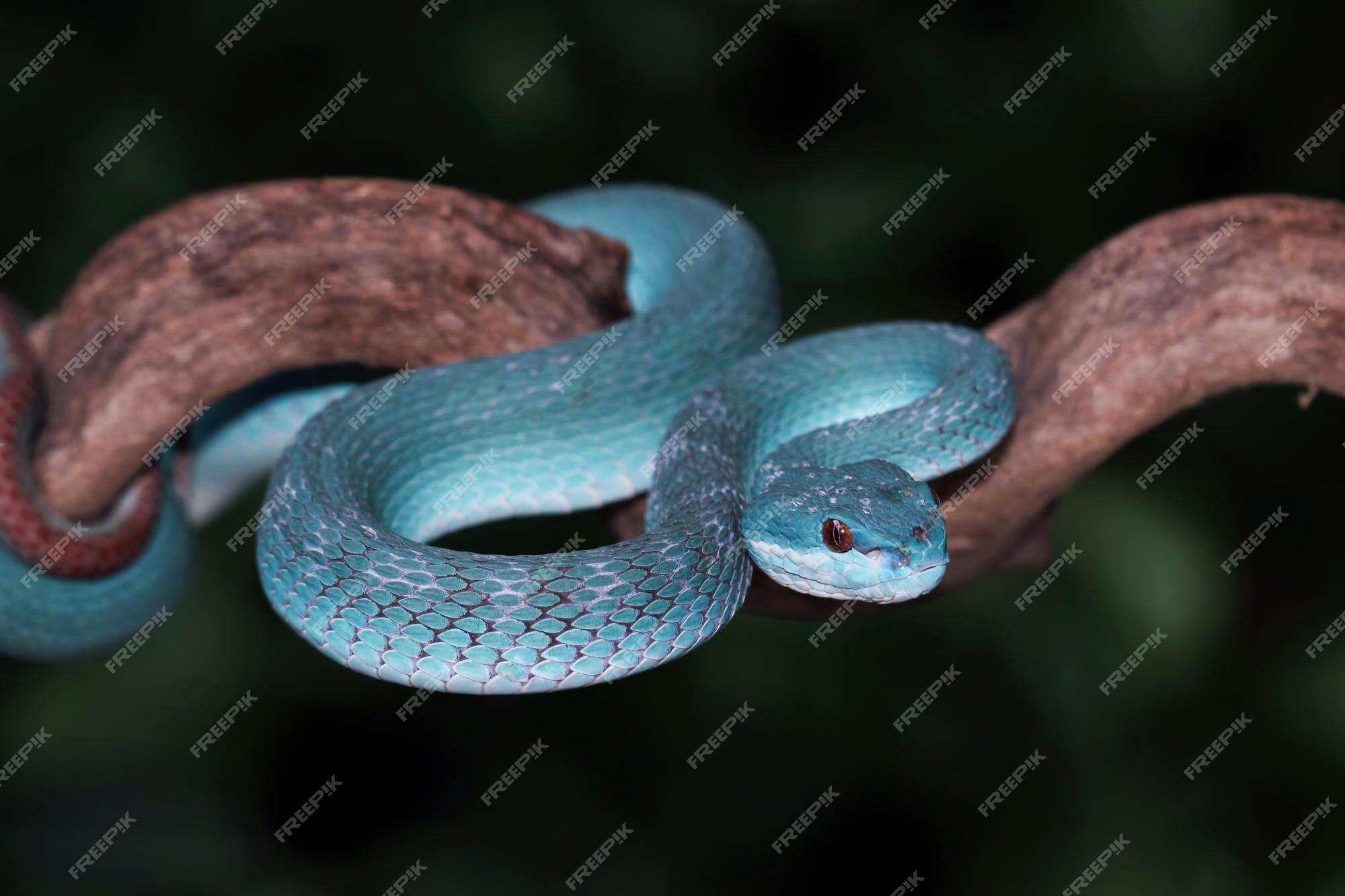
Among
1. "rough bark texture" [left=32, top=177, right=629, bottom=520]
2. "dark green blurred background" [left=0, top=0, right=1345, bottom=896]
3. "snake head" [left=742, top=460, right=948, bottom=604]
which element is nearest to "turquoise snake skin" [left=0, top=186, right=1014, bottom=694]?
"snake head" [left=742, top=460, right=948, bottom=604]

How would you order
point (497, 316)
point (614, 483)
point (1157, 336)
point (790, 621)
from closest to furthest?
point (1157, 336) → point (614, 483) → point (497, 316) → point (790, 621)

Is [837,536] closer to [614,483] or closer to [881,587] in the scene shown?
[881,587]

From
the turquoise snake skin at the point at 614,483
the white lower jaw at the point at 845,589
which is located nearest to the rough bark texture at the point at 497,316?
the turquoise snake skin at the point at 614,483

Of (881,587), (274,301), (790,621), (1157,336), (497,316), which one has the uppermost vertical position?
(1157,336)

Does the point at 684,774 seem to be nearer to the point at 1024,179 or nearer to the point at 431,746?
the point at 431,746

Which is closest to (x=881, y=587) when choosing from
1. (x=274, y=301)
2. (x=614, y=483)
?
(x=614, y=483)
